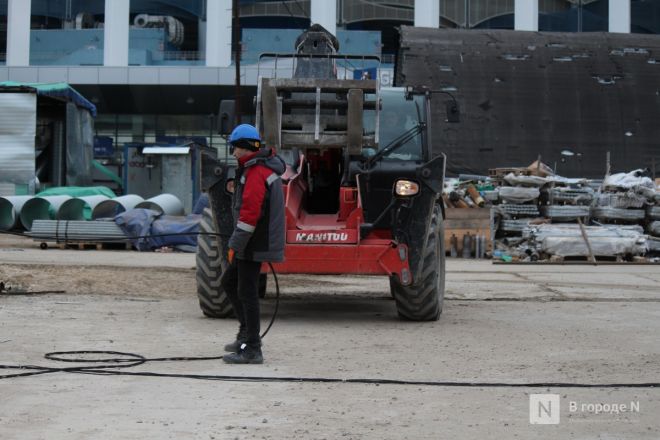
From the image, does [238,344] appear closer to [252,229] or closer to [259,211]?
[252,229]

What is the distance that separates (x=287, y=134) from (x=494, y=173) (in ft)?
59.5

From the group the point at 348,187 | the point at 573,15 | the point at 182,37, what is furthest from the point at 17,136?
the point at 573,15

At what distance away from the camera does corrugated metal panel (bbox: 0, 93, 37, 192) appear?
3000cm

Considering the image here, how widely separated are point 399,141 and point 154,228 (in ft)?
45.6

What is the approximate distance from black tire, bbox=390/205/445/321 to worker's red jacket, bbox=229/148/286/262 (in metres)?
2.59

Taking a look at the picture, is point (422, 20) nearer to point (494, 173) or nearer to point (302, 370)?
point (494, 173)

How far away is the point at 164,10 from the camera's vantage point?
65125 millimetres

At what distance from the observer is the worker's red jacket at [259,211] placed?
7.41 m

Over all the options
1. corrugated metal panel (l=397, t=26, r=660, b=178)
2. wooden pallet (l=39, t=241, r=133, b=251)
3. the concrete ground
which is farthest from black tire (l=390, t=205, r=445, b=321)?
corrugated metal panel (l=397, t=26, r=660, b=178)

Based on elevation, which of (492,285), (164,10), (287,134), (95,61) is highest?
(164,10)

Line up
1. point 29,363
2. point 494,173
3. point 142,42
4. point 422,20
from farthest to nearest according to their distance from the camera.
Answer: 1. point 142,42
2. point 422,20
3. point 494,173
4. point 29,363

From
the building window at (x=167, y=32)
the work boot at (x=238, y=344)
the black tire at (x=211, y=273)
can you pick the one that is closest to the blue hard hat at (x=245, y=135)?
the work boot at (x=238, y=344)

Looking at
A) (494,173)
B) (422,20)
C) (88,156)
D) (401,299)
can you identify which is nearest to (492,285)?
(401,299)

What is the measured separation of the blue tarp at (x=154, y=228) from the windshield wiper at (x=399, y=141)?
13203mm
